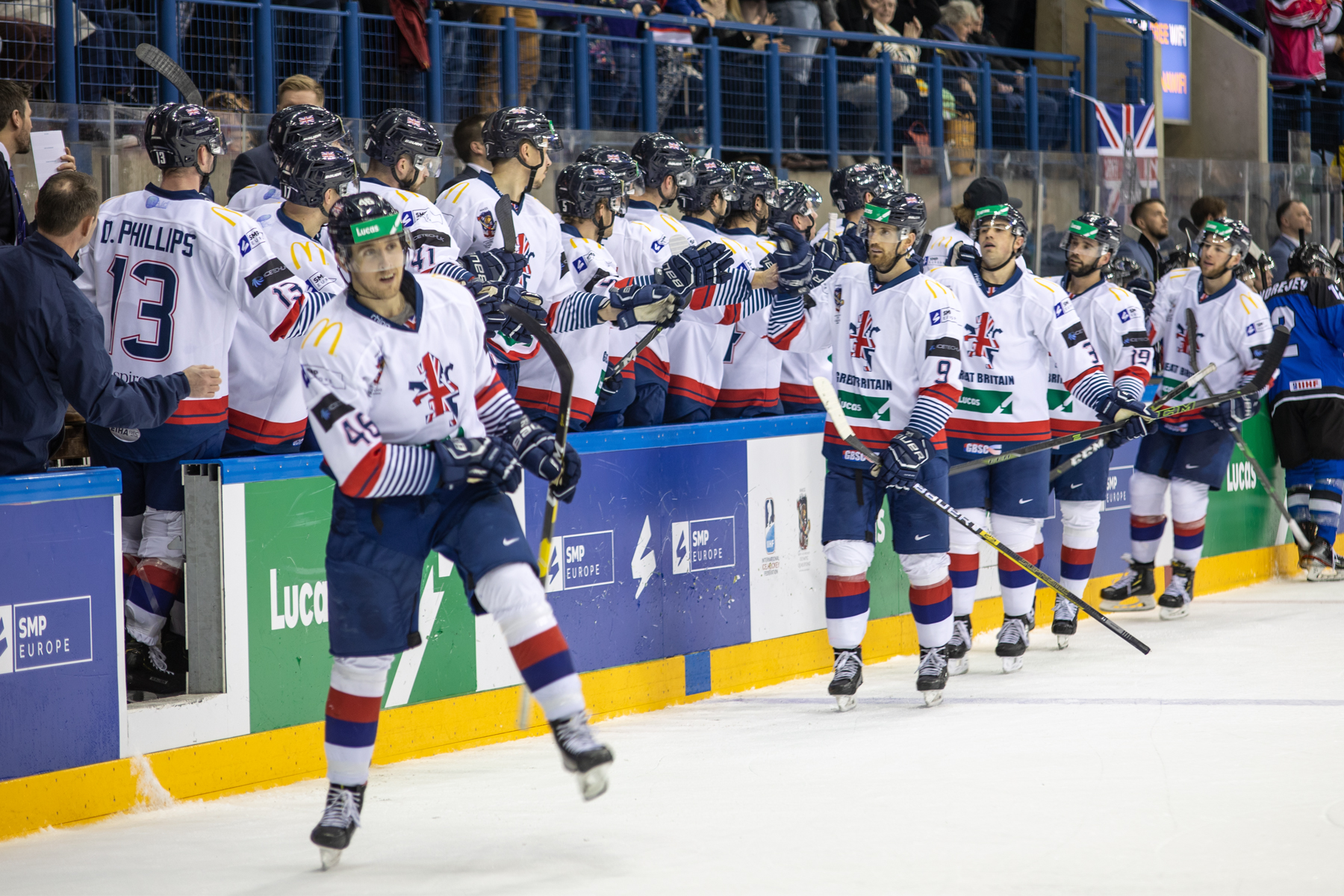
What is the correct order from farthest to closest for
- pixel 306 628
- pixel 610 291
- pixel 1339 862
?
pixel 610 291 < pixel 306 628 < pixel 1339 862

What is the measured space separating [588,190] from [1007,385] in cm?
183

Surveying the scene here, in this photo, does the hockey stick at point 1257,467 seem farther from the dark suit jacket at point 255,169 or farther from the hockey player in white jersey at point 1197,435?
the dark suit jacket at point 255,169

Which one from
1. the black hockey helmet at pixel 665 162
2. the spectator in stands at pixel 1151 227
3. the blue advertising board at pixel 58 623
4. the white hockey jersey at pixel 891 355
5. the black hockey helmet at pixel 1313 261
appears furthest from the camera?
the spectator in stands at pixel 1151 227

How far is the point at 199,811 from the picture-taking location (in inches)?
169

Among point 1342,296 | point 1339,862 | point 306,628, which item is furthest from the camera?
point 1342,296

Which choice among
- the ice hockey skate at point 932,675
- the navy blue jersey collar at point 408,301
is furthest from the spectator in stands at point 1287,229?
the navy blue jersey collar at point 408,301

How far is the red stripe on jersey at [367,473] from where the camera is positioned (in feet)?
11.6

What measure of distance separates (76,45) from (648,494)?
3223mm

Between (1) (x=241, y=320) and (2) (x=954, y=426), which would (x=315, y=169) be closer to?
(1) (x=241, y=320)

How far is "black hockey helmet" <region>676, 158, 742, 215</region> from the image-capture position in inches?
261

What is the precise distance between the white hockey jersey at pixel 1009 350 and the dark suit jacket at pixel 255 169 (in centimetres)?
254

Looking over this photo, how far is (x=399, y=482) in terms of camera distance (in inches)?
141

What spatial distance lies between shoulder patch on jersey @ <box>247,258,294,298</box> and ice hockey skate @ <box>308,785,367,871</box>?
5.04 ft

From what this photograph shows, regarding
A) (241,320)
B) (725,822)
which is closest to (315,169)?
(241,320)
